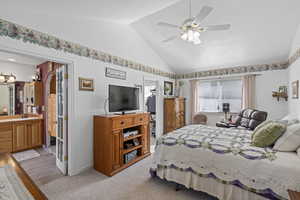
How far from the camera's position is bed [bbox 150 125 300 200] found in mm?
1405

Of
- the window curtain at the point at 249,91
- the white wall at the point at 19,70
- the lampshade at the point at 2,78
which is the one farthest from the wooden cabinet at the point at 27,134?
the window curtain at the point at 249,91

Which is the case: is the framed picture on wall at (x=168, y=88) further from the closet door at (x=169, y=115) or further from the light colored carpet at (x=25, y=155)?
the light colored carpet at (x=25, y=155)

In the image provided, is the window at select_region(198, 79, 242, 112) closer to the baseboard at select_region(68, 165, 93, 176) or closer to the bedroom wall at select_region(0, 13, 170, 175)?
the bedroom wall at select_region(0, 13, 170, 175)

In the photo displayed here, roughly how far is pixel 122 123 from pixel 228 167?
71.7 inches

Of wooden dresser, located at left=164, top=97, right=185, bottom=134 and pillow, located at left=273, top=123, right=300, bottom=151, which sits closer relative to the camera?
pillow, located at left=273, top=123, right=300, bottom=151

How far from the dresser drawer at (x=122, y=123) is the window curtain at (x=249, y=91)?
12.5ft

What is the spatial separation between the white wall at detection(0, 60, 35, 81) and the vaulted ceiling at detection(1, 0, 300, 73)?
2687 millimetres

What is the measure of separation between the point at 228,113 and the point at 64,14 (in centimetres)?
524

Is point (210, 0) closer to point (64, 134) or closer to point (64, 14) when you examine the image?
point (64, 14)

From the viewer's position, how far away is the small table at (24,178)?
2.96 ft

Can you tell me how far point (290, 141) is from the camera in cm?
164

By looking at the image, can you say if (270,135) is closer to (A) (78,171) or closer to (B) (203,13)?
(B) (203,13)

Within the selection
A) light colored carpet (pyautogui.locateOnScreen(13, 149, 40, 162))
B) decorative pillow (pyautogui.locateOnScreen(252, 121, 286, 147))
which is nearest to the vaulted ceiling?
decorative pillow (pyautogui.locateOnScreen(252, 121, 286, 147))

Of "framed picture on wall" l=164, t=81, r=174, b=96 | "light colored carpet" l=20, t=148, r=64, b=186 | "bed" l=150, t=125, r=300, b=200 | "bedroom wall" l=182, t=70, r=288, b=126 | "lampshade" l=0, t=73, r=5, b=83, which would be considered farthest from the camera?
"framed picture on wall" l=164, t=81, r=174, b=96
